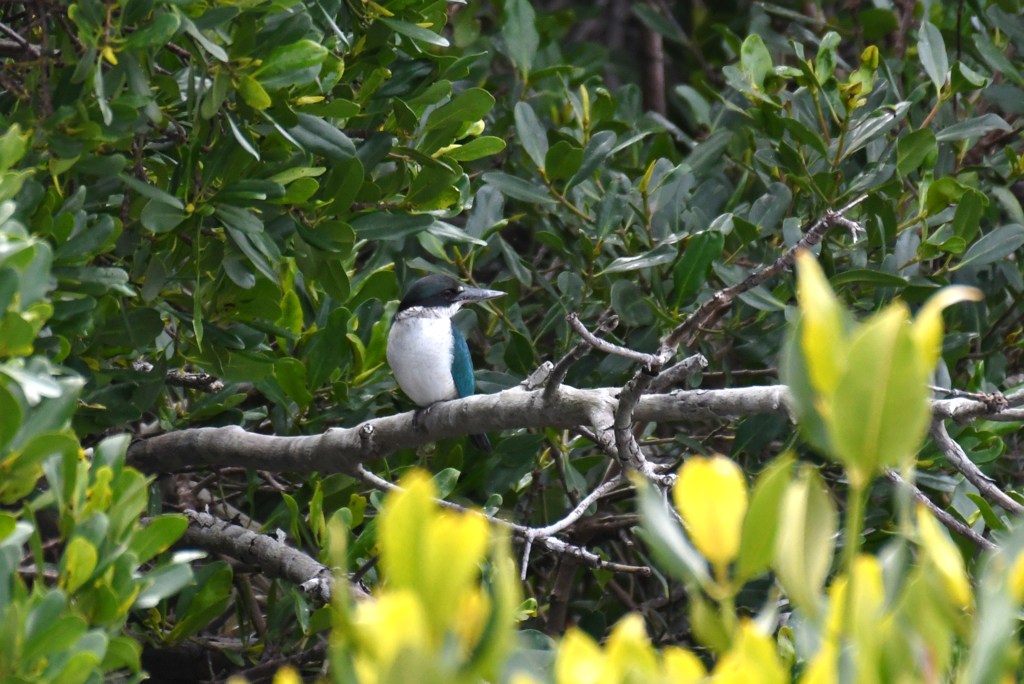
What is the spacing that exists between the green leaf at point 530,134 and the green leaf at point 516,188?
82 millimetres

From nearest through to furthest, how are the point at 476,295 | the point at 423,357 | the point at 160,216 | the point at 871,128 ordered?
the point at 160,216 < the point at 871,128 < the point at 476,295 < the point at 423,357

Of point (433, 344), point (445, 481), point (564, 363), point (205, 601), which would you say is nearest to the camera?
point (564, 363)

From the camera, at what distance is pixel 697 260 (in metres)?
3.71

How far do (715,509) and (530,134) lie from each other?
3.18m

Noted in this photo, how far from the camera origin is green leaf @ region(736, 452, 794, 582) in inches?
47.8

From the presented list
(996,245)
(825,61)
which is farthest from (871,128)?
(996,245)

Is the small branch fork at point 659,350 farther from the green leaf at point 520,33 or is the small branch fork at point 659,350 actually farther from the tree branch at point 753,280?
the green leaf at point 520,33

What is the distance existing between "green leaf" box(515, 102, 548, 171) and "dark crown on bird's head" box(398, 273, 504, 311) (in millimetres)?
490

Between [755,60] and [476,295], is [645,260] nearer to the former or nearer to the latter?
[476,295]

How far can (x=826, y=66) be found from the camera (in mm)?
4168

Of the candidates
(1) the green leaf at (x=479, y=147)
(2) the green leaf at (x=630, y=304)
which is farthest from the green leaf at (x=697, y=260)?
(1) the green leaf at (x=479, y=147)

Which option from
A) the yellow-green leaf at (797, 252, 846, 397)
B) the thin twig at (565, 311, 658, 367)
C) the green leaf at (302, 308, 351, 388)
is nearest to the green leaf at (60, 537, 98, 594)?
the thin twig at (565, 311, 658, 367)

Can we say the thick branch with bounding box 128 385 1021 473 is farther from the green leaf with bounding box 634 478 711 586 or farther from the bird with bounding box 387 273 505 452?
the green leaf with bounding box 634 478 711 586

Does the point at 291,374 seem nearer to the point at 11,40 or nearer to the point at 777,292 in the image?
the point at 11,40
